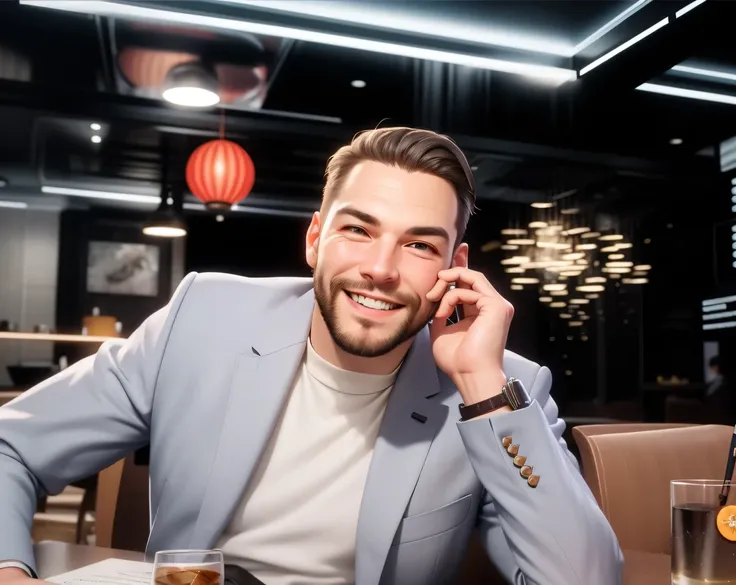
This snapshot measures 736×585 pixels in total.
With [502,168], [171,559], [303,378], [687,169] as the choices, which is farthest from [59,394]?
[687,169]

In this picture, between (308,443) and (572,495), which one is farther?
(308,443)

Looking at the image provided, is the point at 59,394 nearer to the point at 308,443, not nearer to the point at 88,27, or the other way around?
the point at 308,443

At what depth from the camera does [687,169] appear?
6.34m

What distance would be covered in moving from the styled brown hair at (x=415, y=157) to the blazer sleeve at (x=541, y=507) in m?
0.40

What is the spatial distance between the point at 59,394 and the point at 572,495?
87 centimetres

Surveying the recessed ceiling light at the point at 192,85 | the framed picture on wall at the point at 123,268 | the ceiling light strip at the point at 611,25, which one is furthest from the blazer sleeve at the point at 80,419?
the framed picture on wall at the point at 123,268

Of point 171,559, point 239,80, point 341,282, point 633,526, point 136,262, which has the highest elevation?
point 239,80

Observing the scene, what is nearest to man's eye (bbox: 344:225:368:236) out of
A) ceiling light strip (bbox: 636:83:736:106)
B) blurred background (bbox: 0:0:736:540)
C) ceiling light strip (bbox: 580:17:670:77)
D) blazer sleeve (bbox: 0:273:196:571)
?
blazer sleeve (bbox: 0:273:196:571)

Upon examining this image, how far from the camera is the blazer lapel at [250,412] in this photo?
1237 mm

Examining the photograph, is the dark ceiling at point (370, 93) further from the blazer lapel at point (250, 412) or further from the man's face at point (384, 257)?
the blazer lapel at point (250, 412)

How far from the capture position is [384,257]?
4.09 feet

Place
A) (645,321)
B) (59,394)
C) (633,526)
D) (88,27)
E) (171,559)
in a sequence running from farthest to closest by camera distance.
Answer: (645,321) < (88,27) < (633,526) < (59,394) < (171,559)

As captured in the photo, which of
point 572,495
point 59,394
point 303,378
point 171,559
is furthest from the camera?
point 303,378

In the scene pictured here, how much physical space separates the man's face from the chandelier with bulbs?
540cm
